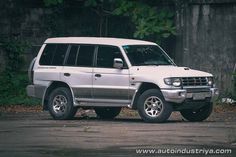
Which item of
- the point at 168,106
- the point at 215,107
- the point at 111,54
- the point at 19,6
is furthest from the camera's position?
Result: the point at 19,6

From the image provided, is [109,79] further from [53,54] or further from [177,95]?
[53,54]

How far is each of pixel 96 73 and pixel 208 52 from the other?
7.53 metres

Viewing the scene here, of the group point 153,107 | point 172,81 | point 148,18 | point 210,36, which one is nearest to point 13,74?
point 148,18

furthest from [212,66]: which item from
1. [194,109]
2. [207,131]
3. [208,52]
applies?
[207,131]

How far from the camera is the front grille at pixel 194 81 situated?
1765 centimetres

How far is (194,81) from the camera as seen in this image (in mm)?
17844

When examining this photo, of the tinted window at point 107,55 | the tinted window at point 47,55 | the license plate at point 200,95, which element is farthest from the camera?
the tinted window at point 47,55

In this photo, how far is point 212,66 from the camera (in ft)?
82.4

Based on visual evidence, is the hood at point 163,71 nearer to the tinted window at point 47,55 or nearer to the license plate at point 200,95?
the license plate at point 200,95

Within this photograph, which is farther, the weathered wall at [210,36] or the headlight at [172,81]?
the weathered wall at [210,36]

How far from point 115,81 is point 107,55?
0.79m

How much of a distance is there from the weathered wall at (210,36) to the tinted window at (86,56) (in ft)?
22.5

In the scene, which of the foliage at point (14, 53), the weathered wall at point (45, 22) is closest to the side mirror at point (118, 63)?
the weathered wall at point (45, 22)

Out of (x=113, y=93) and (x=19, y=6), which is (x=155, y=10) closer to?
(x=19, y=6)
